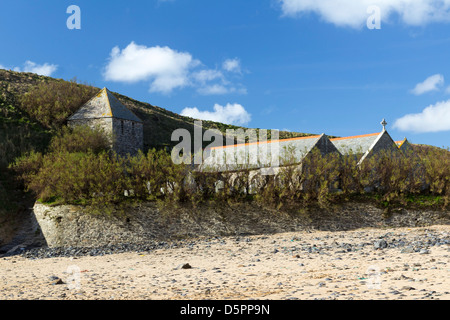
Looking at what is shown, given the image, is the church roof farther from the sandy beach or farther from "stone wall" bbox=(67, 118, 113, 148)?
the sandy beach

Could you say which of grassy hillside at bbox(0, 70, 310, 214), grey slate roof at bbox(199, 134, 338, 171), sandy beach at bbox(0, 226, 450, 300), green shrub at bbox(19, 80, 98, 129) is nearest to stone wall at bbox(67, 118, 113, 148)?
grassy hillside at bbox(0, 70, 310, 214)

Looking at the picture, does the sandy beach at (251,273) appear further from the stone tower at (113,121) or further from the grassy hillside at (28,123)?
the stone tower at (113,121)

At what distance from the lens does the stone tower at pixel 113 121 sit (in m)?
44.1

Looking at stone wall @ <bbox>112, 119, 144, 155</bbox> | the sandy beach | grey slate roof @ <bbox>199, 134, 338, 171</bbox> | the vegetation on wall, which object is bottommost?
the sandy beach

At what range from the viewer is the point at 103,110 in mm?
44875

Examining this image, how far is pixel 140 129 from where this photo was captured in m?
47.7

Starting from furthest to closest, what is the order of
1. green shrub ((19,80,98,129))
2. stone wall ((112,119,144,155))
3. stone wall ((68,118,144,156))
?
green shrub ((19,80,98,129)) → stone wall ((112,119,144,155)) → stone wall ((68,118,144,156))

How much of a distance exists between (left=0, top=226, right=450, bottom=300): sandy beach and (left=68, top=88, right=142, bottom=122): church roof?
2586 centimetres

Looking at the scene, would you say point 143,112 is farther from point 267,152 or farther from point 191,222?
point 191,222

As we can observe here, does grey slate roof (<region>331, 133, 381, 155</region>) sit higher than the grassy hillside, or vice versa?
the grassy hillside

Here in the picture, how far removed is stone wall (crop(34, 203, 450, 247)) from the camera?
24.6 metres
